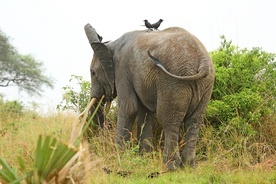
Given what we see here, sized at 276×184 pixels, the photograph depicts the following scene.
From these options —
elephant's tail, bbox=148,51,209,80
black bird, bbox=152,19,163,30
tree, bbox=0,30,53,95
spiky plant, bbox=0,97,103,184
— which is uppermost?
spiky plant, bbox=0,97,103,184

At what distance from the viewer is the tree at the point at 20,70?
28.5 metres

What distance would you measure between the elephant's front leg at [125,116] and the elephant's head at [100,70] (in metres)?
0.57

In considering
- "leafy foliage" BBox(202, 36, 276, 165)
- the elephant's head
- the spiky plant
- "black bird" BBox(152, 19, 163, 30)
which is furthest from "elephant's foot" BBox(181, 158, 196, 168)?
the spiky plant

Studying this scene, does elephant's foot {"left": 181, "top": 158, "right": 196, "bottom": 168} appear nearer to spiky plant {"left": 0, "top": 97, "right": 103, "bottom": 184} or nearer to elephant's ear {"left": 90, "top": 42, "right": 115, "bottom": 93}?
elephant's ear {"left": 90, "top": 42, "right": 115, "bottom": 93}

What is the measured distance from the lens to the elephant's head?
8367 millimetres

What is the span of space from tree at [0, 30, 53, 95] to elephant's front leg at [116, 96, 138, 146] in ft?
69.4

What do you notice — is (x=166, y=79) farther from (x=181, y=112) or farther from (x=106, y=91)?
(x=106, y=91)

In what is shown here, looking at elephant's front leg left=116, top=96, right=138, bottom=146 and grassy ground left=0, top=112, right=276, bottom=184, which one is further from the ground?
elephant's front leg left=116, top=96, right=138, bottom=146

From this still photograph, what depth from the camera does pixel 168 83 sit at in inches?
278

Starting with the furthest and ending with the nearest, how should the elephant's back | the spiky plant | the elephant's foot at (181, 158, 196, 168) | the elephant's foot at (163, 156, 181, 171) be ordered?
the elephant's foot at (181, 158, 196, 168) < the elephant's foot at (163, 156, 181, 171) < the elephant's back < the spiky plant

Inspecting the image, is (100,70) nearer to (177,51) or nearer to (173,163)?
(177,51)

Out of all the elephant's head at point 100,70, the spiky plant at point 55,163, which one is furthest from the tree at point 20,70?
the spiky plant at point 55,163

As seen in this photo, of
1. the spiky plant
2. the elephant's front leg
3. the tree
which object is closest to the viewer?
the spiky plant

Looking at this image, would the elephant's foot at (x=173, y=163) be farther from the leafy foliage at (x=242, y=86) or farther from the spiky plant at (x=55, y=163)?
the spiky plant at (x=55, y=163)
